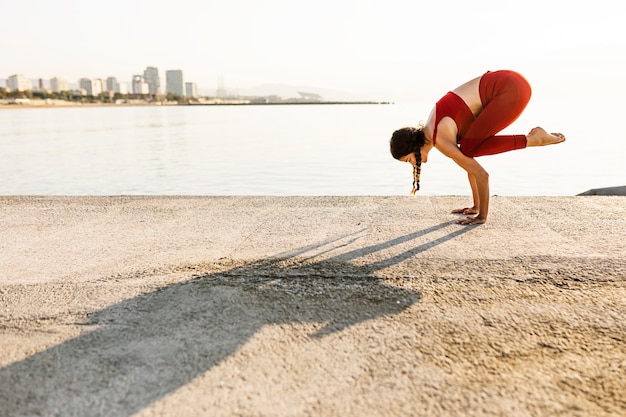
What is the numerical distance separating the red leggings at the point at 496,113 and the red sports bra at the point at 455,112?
0.08 meters

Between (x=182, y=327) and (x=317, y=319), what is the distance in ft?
2.11

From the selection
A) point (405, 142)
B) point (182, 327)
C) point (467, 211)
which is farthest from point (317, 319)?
point (467, 211)

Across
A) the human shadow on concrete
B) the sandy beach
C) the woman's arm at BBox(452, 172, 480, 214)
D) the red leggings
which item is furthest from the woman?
the human shadow on concrete

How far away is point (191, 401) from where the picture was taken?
1.81 m

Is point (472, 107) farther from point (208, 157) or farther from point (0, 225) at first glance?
point (208, 157)

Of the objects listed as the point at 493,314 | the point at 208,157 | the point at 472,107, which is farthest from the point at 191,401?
the point at 208,157

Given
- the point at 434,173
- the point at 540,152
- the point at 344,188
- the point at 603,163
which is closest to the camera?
the point at 344,188

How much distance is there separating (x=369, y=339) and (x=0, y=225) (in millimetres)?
4136

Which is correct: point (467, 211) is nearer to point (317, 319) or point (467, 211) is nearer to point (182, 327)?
point (317, 319)

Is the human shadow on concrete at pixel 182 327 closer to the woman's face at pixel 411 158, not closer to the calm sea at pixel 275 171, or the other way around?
the woman's face at pixel 411 158

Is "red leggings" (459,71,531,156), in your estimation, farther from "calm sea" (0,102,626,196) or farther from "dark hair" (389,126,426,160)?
"calm sea" (0,102,626,196)

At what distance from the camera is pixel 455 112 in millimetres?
4457

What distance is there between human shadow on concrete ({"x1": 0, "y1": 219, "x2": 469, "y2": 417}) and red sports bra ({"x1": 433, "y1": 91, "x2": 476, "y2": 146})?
1.56 metres

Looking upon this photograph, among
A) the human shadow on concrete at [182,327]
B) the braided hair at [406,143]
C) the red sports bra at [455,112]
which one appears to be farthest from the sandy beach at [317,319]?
the red sports bra at [455,112]
